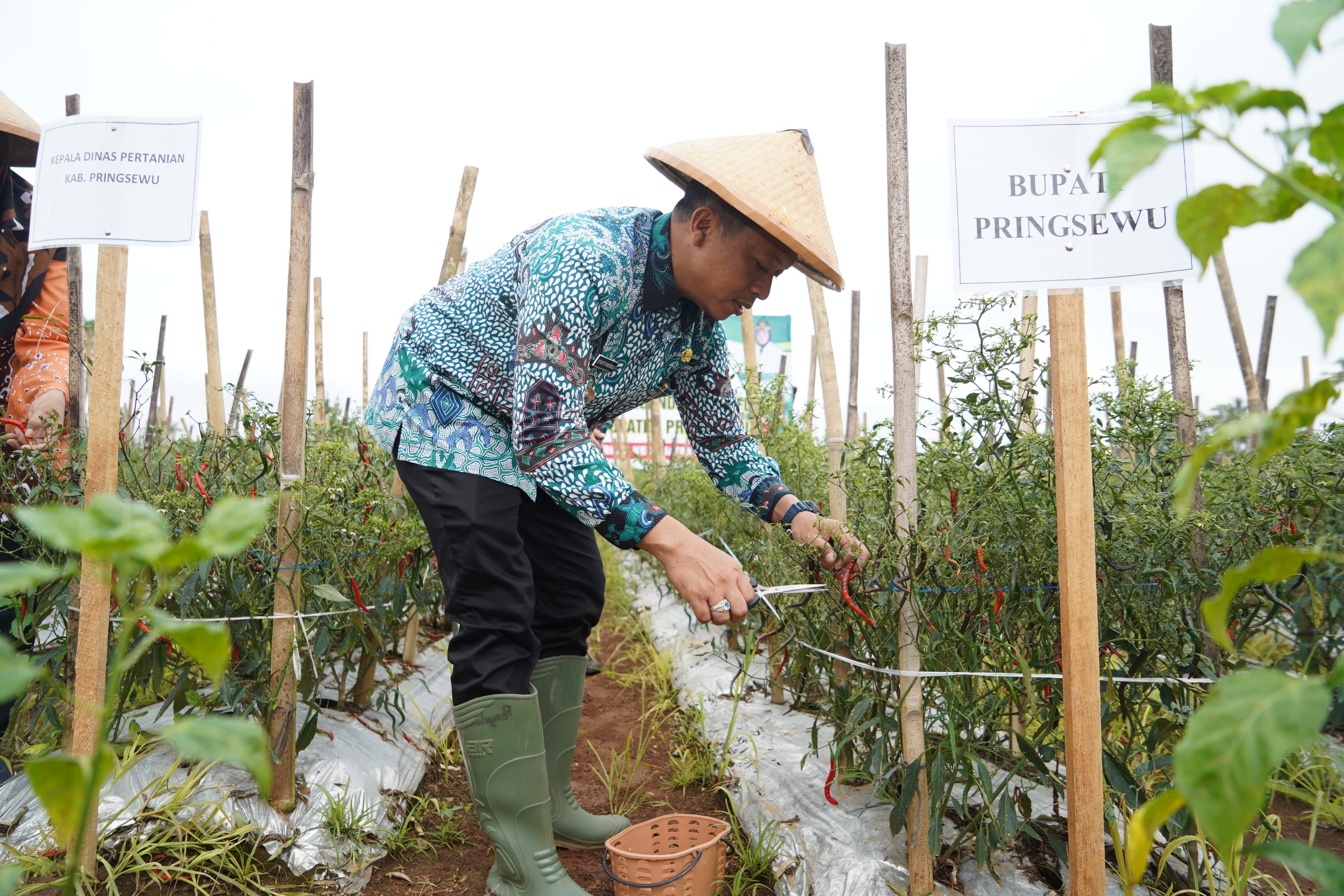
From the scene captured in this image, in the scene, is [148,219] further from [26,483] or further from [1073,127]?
[1073,127]

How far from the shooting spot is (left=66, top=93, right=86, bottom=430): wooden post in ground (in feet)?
6.38

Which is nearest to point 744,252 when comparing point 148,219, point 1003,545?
point 1003,545

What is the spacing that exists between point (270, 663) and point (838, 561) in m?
1.31

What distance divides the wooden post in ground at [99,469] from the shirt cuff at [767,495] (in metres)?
1.23

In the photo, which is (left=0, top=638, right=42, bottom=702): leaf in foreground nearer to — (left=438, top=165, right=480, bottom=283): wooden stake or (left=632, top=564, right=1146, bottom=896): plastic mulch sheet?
(left=632, top=564, right=1146, bottom=896): plastic mulch sheet

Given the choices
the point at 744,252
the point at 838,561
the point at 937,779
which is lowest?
the point at 937,779

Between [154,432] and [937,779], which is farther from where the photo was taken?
[154,432]

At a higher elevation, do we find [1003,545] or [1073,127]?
[1073,127]

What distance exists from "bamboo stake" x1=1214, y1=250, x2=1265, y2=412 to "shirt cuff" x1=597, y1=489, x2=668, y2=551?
1.77 metres

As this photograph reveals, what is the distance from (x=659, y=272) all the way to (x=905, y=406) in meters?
0.55

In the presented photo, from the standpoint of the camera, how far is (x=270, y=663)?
1940 mm

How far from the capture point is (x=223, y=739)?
468mm

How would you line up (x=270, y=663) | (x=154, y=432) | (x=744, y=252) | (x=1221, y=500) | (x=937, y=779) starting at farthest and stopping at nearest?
(x=154, y=432), (x=270, y=663), (x=1221, y=500), (x=744, y=252), (x=937, y=779)

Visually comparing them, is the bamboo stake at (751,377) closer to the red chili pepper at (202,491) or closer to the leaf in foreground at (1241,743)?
the red chili pepper at (202,491)
